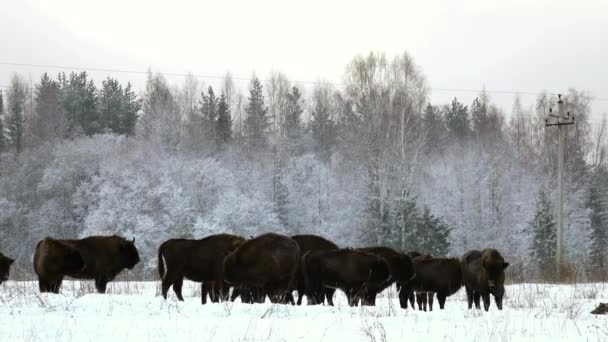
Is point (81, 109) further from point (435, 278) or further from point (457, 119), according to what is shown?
point (435, 278)

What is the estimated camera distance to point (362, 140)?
59062 millimetres

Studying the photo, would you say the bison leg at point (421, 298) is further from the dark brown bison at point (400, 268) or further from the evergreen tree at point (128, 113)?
the evergreen tree at point (128, 113)

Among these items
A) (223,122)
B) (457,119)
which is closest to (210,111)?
(223,122)

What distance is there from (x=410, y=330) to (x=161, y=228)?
40.3 m

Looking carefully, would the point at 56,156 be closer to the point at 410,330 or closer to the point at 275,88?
the point at 275,88

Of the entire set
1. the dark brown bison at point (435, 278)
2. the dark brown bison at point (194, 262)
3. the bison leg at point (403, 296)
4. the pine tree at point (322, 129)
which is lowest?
the bison leg at point (403, 296)

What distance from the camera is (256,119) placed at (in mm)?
71688

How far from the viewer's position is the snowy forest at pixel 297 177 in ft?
165

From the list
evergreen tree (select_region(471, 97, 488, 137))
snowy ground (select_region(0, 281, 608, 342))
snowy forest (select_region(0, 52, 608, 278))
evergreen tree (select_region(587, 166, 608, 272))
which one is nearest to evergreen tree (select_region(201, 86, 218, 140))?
snowy forest (select_region(0, 52, 608, 278))

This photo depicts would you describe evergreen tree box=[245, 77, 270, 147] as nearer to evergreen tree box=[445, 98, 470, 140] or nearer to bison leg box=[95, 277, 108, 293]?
evergreen tree box=[445, 98, 470, 140]

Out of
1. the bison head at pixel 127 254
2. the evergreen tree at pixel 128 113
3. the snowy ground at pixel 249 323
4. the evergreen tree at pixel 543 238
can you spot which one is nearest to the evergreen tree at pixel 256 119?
the evergreen tree at pixel 128 113

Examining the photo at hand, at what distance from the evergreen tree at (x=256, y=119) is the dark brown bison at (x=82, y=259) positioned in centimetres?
5259

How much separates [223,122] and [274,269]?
213ft

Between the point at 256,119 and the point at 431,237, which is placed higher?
the point at 256,119
